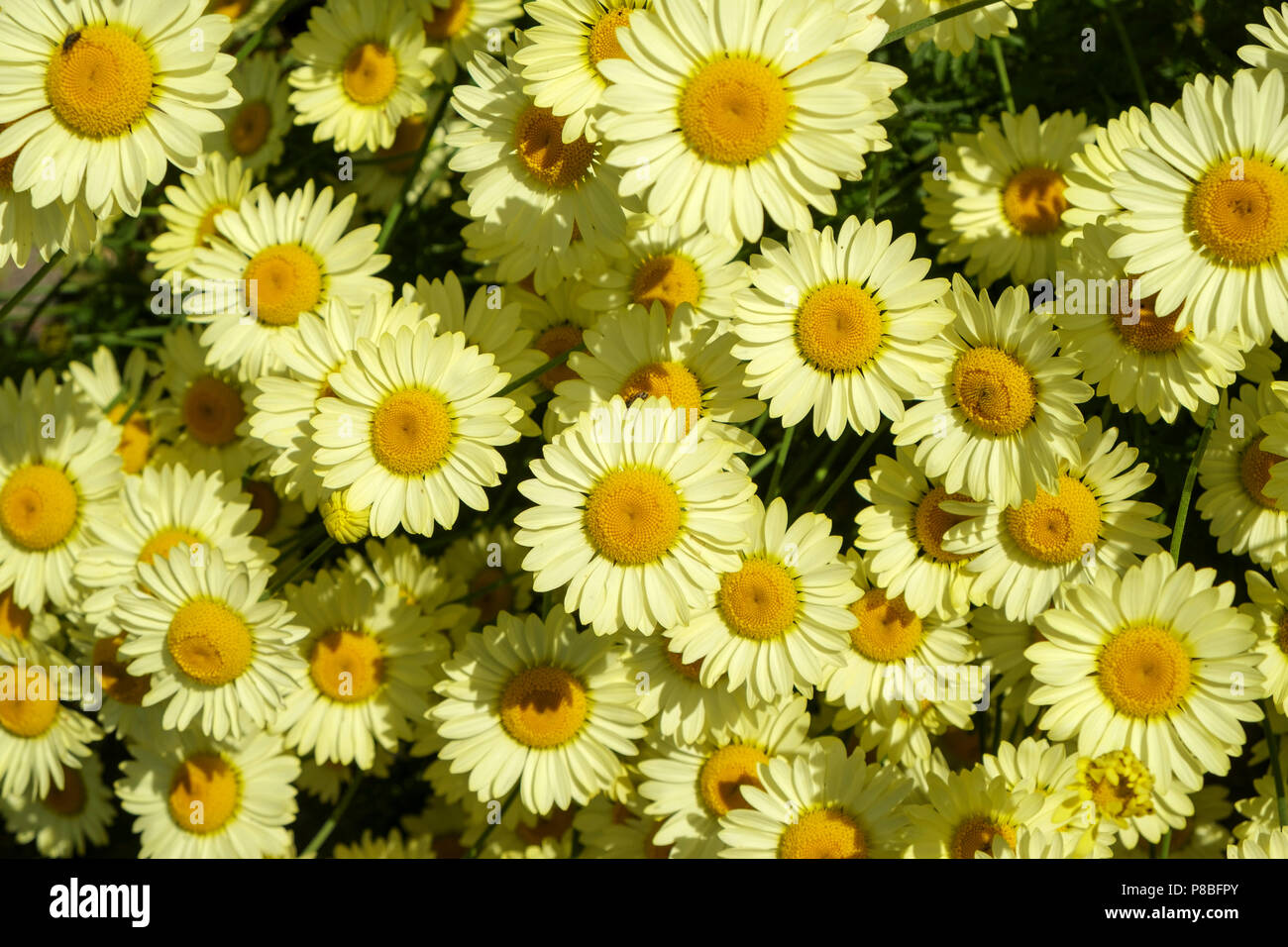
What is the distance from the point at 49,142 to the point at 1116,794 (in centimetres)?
381

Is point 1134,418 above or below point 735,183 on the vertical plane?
below

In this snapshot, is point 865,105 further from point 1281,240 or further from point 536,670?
point 536,670

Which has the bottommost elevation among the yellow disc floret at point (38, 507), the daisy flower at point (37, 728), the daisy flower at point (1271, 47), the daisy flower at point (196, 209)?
the daisy flower at point (37, 728)

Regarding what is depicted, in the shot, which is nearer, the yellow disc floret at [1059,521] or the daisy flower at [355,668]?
the yellow disc floret at [1059,521]

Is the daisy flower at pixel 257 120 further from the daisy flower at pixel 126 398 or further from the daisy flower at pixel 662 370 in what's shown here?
the daisy flower at pixel 662 370

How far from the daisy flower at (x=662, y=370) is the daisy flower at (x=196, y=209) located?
1880mm

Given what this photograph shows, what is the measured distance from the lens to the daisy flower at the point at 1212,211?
10.00 feet

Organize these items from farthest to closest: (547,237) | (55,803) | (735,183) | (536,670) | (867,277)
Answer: (55,803), (536,670), (547,237), (867,277), (735,183)

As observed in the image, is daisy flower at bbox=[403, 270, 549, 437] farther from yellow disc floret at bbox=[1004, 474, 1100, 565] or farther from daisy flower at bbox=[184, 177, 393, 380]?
yellow disc floret at bbox=[1004, 474, 1100, 565]

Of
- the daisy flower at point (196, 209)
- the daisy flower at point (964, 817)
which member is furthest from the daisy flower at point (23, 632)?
the daisy flower at point (964, 817)

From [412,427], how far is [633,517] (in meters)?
0.77

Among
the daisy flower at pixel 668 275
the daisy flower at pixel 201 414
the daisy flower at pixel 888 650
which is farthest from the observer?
the daisy flower at pixel 201 414
